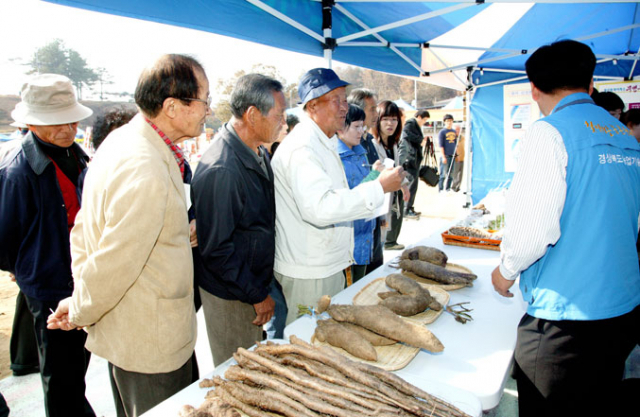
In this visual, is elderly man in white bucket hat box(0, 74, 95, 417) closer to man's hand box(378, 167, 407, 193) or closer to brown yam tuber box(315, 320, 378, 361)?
brown yam tuber box(315, 320, 378, 361)

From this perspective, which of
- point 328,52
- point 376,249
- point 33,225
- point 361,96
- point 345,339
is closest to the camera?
point 345,339

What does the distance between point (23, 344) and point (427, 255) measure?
302 cm

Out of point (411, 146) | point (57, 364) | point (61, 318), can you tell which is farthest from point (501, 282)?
point (411, 146)

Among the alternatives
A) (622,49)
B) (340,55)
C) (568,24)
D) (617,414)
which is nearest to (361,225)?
(617,414)

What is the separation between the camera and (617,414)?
1458 mm

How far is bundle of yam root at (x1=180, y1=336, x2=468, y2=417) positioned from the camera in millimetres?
993

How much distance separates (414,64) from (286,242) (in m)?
4.70

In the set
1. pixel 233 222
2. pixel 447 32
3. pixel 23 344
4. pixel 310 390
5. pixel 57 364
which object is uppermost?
pixel 447 32

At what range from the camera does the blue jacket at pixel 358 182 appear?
8.68 ft

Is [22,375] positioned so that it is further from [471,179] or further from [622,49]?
[622,49]

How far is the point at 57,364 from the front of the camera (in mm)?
2221

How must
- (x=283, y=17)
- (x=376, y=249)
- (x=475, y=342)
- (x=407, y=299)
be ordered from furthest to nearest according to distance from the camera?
(x=283, y=17) → (x=376, y=249) → (x=407, y=299) → (x=475, y=342)

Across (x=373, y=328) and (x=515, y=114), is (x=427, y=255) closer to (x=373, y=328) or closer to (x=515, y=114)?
Answer: (x=373, y=328)

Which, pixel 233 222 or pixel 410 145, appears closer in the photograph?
pixel 233 222
